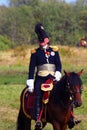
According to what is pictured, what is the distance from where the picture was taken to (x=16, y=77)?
2688cm

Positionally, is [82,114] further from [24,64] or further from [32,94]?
[24,64]

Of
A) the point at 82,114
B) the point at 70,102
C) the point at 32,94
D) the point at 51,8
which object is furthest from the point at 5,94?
the point at 51,8

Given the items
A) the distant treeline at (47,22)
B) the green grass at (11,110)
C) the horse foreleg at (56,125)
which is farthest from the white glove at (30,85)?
the distant treeline at (47,22)

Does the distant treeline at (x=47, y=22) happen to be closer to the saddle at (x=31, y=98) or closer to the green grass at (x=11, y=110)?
the green grass at (x=11, y=110)

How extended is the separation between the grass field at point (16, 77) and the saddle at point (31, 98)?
5.85ft

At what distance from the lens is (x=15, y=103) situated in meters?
15.4

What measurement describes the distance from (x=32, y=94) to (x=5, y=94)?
317 inches

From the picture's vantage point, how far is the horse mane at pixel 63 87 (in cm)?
815

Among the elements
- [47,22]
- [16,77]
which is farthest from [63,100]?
[47,22]

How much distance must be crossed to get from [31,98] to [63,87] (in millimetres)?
1139

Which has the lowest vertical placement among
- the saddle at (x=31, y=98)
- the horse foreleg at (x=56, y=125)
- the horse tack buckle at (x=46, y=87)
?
the horse foreleg at (x=56, y=125)

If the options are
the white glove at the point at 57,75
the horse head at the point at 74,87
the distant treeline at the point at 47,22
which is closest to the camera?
the horse head at the point at 74,87

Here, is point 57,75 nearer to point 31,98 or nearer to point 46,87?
point 46,87

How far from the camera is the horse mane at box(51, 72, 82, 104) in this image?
815cm
